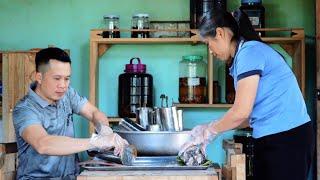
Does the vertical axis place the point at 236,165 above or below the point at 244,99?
below

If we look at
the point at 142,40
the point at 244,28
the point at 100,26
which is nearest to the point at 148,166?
the point at 244,28

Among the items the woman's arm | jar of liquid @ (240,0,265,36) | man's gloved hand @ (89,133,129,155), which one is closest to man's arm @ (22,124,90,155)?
man's gloved hand @ (89,133,129,155)

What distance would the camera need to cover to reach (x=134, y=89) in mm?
2766

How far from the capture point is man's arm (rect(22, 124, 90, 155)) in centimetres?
147

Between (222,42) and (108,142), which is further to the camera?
(222,42)

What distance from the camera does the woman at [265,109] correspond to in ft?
5.32

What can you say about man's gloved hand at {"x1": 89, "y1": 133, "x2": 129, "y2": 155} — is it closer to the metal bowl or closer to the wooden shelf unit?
the metal bowl

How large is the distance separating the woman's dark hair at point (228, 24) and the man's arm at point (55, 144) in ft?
1.86

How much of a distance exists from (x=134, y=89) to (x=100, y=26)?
0.42 meters

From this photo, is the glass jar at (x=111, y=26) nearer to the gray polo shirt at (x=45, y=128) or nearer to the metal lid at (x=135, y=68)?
the metal lid at (x=135, y=68)

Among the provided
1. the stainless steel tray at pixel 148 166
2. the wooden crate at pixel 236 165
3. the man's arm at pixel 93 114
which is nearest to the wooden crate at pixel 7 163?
the stainless steel tray at pixel 148 166

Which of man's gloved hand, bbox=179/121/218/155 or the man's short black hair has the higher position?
the man's short black hair

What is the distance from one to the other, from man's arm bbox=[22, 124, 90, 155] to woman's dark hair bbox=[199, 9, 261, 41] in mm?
568

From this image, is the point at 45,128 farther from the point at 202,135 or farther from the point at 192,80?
the point at 192,80
